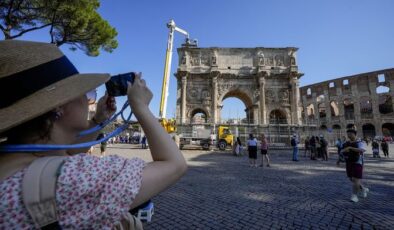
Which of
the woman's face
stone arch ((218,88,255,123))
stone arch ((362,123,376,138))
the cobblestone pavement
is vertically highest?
stone arch ((218,88,255,123))

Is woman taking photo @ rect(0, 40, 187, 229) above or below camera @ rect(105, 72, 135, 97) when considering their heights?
below

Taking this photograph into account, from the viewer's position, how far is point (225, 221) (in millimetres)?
3467

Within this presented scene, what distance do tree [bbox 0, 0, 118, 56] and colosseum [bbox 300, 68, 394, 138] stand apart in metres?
34.4

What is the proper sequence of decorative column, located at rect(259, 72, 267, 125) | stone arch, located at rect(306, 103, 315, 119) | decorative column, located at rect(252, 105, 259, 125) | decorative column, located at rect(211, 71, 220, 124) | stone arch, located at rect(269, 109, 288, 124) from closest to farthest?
decorative column, located at rect(259, 72, 267, 125) < decorative column, located at rect(211, 71, 220, 124) < decorative column, located at rect(252, 105, 259, 125) < stone arch, located at rect(269, 109, 288, 124) < stone arch, located at rect(306, 103, 315, 119)

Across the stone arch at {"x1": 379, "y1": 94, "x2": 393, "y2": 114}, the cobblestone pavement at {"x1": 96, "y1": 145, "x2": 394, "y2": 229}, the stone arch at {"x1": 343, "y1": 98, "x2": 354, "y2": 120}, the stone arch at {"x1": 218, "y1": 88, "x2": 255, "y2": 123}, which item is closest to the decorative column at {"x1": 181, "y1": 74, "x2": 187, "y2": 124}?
the stone arch at {"x1": 218, "y1": 88, "x2": 255, "y2": 123}

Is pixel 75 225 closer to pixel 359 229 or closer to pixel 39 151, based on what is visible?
pixel 39 151

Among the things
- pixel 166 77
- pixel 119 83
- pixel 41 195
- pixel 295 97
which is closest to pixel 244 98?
Answer: pixel 295 97

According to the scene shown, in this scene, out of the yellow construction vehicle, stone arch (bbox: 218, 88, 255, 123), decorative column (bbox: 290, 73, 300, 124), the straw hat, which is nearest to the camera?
the straw hat

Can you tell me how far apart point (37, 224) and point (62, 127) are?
1.36ft

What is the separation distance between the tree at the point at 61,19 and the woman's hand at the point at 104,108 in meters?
13.2

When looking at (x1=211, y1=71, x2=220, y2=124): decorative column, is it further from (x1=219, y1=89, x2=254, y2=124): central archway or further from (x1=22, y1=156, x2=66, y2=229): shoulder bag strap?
(x1=22, y1=156, x2=66, y2=229): shoulder bag strap

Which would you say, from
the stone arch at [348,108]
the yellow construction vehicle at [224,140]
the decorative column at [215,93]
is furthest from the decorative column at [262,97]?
the stone arch at [348,108]

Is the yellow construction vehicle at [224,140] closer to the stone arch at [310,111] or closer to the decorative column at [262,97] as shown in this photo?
the decorative column at [262,97]

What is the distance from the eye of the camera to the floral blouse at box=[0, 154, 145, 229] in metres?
0.65
